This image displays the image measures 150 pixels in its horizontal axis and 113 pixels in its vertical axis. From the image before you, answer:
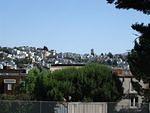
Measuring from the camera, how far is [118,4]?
75.9ft

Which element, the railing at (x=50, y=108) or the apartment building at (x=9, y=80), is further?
the apartment building at (x=9, y=80)

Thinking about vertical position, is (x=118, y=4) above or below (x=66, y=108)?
above

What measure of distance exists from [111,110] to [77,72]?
102 ft

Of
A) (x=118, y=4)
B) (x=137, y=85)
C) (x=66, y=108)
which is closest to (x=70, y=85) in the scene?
(x=137, y=85)

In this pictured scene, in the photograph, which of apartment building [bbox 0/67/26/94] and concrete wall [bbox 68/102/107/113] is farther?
apartment building [bbox 0/67/26/94]

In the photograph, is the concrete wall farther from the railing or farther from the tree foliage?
the tree foliage

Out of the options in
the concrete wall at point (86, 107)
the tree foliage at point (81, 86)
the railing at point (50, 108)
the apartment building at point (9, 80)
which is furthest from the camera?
the apartment building at point (9, 80)

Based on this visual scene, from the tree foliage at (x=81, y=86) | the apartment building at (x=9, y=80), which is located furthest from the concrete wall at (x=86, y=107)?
the apartment building at (x=9, y=80)

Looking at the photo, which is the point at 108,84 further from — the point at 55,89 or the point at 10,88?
the point at 10,88

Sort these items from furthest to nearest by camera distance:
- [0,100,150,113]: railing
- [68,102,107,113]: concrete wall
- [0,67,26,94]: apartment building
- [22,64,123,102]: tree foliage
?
1. [0,67,26,94]: apartment building
2. [22,64,123,102]: tree foliage
3. [68,102,107,113]: concrete wall
4. [0,100,150,113]: railing

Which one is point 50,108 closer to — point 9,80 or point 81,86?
point 81,86

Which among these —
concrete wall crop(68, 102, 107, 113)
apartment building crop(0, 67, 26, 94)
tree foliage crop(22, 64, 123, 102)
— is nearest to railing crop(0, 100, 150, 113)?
concrete wall crop(68, 102, 107, 113)

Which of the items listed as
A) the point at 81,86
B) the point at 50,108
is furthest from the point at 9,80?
the point at 50,108

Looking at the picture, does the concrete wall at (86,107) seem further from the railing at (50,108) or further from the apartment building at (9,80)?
the apartment building at (9,80)
